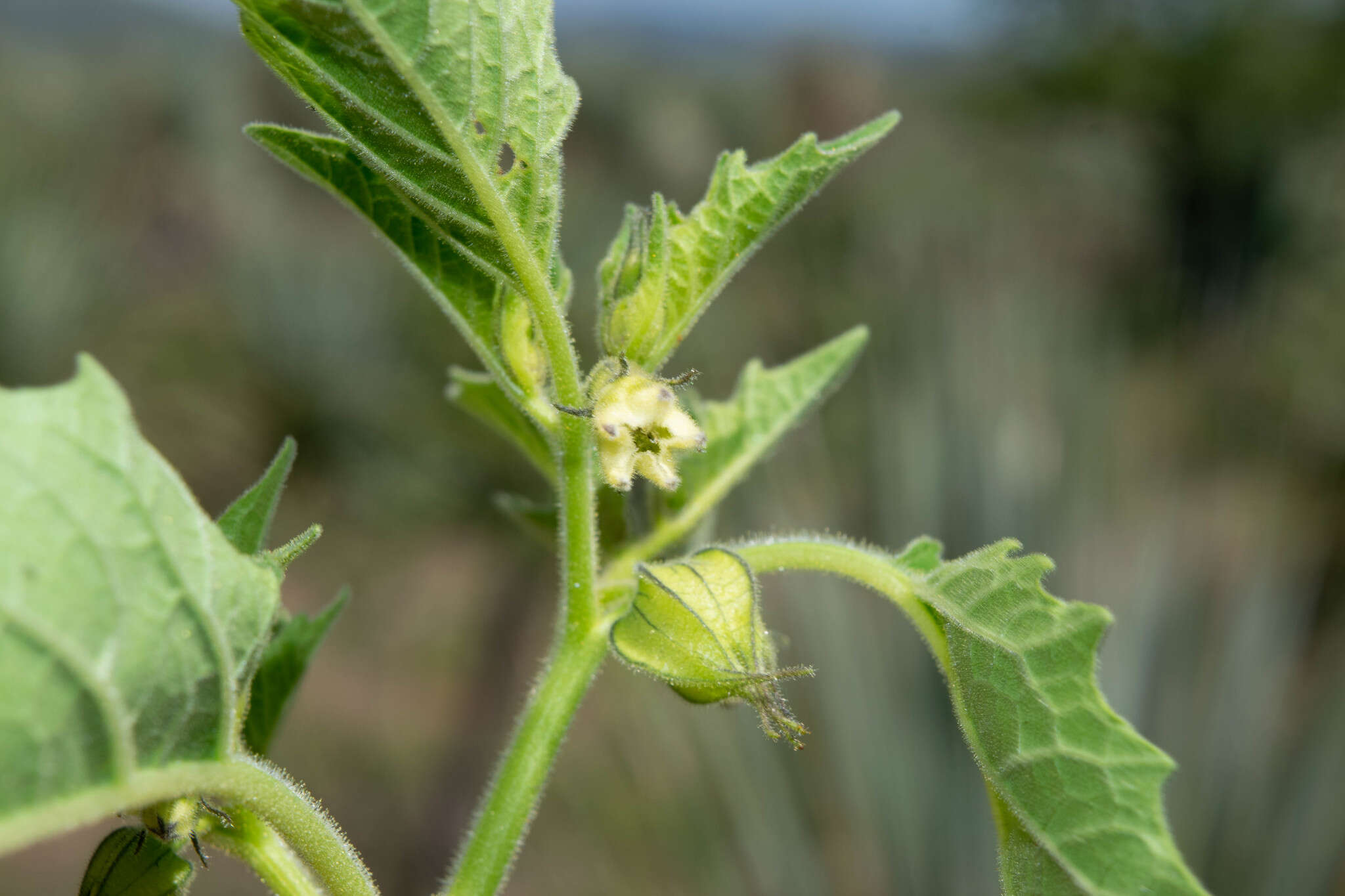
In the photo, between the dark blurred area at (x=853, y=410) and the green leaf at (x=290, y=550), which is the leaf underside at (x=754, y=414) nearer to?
the green leaf at (x=290, y=550)

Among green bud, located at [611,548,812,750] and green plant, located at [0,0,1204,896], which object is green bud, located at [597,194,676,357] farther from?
green bud, located at [611,548,812,750]

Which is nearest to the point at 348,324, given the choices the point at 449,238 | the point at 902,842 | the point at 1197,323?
the point at 902,842

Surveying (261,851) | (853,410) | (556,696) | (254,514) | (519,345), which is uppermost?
(519,345)

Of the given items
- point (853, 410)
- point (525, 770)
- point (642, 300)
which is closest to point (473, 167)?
point (642, 300)

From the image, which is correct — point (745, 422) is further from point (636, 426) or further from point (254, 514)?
point (254, 514)

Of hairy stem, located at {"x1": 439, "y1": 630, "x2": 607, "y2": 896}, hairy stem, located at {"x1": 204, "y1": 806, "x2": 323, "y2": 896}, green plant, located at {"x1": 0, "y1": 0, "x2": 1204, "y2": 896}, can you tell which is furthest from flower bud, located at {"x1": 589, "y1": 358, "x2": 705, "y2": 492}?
hairy stem, located at {"x1": 204, "y1": 806, "x2": 323, "y2": 896}

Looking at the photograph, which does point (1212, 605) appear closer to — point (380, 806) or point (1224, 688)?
point (1224, 688)
